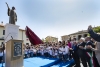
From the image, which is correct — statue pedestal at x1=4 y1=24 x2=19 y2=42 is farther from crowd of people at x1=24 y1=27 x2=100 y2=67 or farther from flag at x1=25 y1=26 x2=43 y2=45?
flag at x1=25 y1=26 x2=43 y2=45

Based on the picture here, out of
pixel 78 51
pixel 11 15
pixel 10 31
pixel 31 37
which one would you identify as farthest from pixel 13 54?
pixel 31 37

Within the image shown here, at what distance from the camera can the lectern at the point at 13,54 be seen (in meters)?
3.69

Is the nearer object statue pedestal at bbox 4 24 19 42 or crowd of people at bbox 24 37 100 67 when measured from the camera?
crowd of people at bbox 24 37 100 67

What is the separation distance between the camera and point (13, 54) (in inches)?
148

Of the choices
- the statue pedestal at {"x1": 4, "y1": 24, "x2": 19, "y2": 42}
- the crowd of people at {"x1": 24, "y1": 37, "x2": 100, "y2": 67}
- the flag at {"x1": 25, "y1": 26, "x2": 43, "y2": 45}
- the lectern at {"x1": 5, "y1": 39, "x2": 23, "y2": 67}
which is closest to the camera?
the lectern at {"x1": 5, "y1": 39, "x2": 23, "y2": 67}

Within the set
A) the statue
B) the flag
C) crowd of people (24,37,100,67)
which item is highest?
the statue

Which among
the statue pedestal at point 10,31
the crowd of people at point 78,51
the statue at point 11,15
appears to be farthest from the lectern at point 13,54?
the statue at point 11,15

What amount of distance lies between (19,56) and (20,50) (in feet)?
0.84

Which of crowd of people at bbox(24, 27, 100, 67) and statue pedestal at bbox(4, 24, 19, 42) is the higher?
statue pedestal at bbox(4, 24, 19, 42)

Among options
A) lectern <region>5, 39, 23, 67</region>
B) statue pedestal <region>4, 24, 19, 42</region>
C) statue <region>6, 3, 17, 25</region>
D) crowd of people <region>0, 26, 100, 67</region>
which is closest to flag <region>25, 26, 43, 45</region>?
crowd of people <region>0, 26, 100, 67</region>

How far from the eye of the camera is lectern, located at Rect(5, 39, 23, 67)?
3694mm

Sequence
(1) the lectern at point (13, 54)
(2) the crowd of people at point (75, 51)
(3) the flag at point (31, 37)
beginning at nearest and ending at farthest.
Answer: (1) the lectern at point (13, 54) → (2) the crowd of people at point (75, 51) → (3) the flag at point (31, 37)

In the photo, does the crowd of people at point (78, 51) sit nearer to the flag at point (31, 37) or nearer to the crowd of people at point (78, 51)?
the crowd of people at point (78, 51)

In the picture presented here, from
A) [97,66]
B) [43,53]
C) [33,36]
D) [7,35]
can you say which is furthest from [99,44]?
[33,36]
